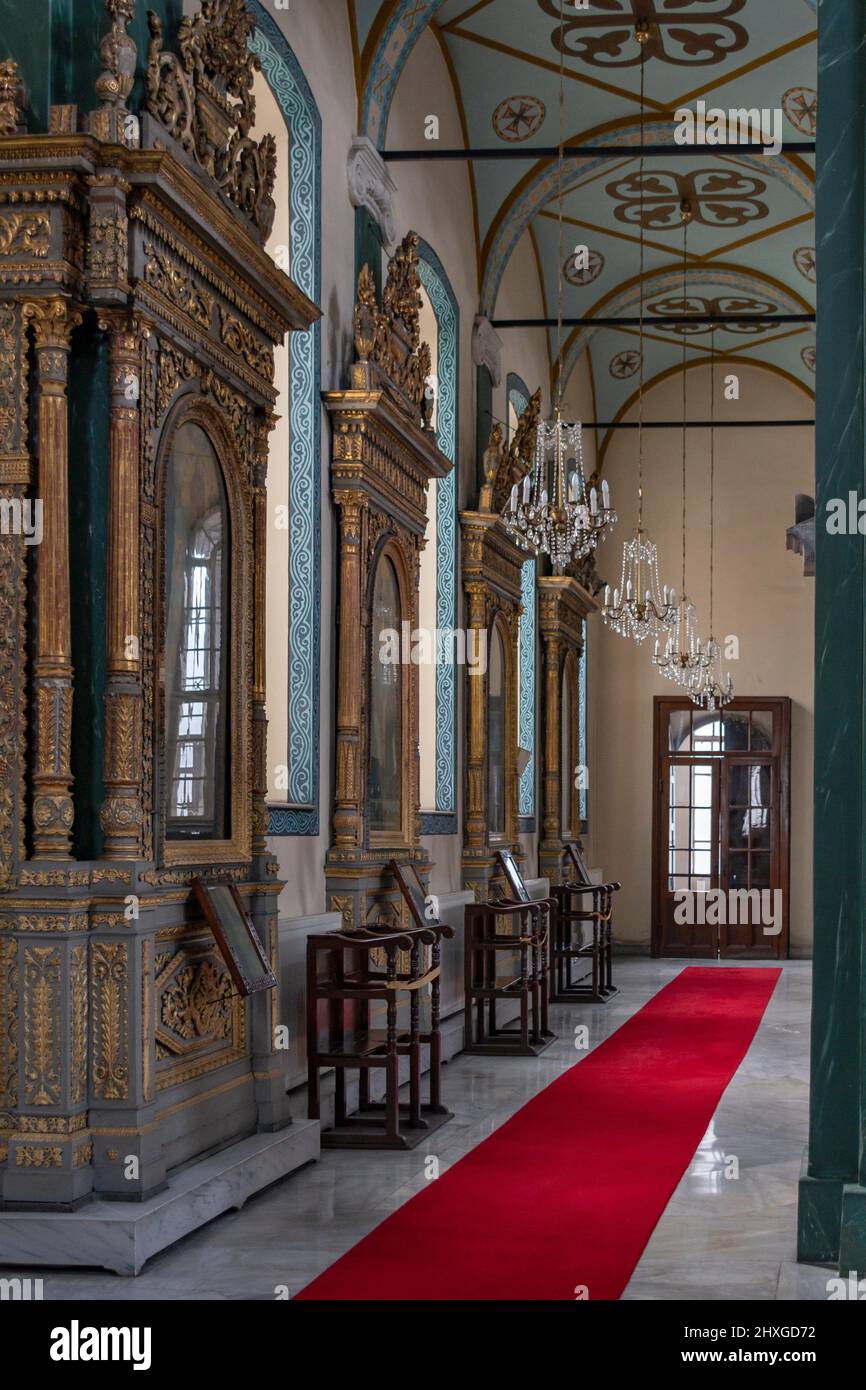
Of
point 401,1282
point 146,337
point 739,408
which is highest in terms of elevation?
point 739,408

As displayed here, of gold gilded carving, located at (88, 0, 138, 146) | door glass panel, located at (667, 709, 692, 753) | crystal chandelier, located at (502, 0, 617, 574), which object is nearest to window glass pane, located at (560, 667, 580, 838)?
door glass panel, located at (667, 709, 692, 753)

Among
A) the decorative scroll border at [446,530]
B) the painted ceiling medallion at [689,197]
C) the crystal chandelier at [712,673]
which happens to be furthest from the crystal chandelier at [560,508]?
the crystal chandelier at [712,673]

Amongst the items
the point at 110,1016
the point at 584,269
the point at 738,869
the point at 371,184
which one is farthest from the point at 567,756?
the point at 110,1016

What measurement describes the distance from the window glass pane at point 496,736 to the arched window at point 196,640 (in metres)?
6.63

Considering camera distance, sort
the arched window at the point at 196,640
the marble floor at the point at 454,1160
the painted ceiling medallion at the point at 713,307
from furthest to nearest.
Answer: the painted ceiling medallion at the point at 713,307
the arched window at the point at 196,640
the marble floor at the point at 454,1160

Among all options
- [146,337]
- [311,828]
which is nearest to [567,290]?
[311,828]

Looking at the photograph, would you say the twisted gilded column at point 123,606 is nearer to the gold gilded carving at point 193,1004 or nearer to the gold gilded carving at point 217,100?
the gold gilded carving at point 193,1004

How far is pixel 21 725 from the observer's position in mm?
5832

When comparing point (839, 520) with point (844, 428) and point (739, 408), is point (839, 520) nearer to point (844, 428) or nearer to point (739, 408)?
point (844, 428)

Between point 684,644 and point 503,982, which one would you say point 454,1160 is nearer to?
point 503,982

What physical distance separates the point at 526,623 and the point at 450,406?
394 cm

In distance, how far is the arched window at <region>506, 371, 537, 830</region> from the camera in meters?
16.1

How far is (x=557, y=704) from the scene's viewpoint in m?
16.9

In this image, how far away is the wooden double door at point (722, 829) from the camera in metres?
20.3
